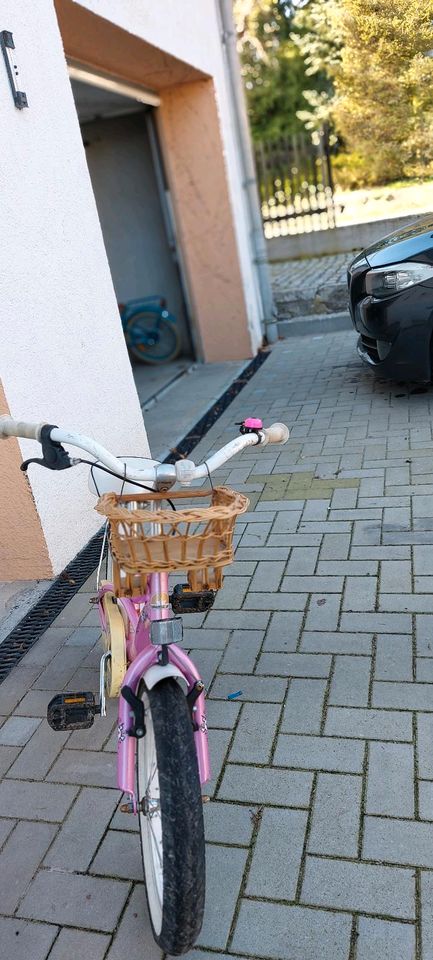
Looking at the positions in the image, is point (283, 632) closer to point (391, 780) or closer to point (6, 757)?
point (391, 780)

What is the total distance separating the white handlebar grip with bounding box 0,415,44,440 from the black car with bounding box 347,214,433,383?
433 centimetres

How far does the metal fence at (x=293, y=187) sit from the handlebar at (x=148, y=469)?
29.5ft

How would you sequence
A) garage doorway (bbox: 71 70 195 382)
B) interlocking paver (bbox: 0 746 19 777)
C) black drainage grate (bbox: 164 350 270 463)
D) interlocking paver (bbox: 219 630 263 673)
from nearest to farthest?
1. interlocking paver (bbox: 0 746 19 777)
2. interlocking paver (bbox: 219 630 263 673)
3. black drainage grate (bbox: 164 350 270 463)
4. garage doorway (bbox: 71 70 195 382)

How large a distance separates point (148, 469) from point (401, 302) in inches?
169

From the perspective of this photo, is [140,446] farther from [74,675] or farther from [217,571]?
[217,571]

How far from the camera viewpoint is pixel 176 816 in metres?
1.66

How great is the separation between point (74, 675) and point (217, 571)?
1568mm

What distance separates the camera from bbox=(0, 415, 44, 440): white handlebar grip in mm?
1907

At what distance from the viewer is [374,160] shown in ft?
19.1

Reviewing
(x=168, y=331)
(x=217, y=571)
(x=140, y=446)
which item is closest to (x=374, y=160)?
(x=140, y=446)

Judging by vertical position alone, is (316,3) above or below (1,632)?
above

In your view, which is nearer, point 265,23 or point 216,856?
point 216,856

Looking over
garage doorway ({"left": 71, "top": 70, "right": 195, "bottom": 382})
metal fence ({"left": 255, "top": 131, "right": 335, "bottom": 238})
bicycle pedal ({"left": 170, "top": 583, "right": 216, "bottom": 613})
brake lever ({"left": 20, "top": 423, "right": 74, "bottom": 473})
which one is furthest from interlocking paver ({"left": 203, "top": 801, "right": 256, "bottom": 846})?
metal fence ({"left": 255, "top": 131, "right": 335, "bottom": 238})

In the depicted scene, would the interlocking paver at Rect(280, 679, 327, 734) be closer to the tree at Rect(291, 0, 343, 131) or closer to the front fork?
the front fork
